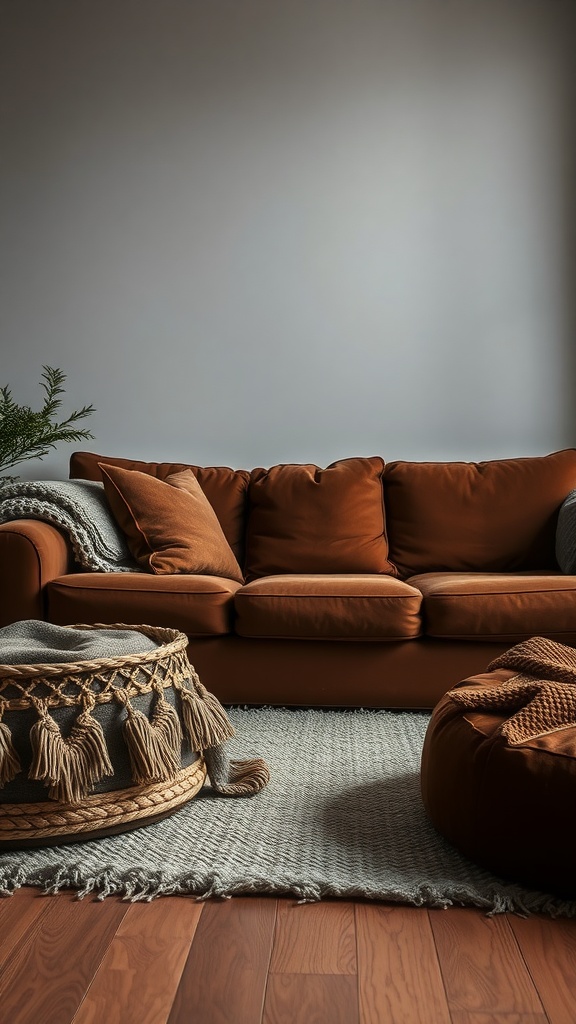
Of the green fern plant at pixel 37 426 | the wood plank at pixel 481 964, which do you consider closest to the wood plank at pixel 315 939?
the wood plank at pixel 481 964

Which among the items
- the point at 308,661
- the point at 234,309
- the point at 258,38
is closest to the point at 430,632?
the point at 308,661

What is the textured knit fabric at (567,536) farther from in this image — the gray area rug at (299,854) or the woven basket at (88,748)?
the woven basket at (88,748)

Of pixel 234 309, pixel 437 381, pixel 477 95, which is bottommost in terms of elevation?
pixel 437 381

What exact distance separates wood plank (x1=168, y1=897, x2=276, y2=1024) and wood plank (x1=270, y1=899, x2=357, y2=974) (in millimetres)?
19

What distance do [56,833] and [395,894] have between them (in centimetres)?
65

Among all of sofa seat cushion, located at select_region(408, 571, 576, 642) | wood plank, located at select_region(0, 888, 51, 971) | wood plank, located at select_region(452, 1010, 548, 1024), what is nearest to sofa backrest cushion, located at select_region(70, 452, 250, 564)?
sofa seat cushion, located at select_region(408, 571, 576, 642)

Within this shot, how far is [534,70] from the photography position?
148 inches

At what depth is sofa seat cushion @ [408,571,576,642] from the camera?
102 inches

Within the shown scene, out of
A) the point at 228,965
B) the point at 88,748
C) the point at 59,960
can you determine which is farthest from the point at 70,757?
the point at 228,965

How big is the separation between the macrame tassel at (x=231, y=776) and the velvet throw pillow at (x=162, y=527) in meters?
1.03

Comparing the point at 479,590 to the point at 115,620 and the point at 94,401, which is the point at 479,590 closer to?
the point at 115,620

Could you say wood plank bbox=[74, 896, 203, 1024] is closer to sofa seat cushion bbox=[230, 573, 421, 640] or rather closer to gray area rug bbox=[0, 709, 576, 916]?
gray area rug bbox=[0, 709, 576, 916]

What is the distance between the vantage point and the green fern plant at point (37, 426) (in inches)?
136

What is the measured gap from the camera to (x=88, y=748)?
1655 mm
